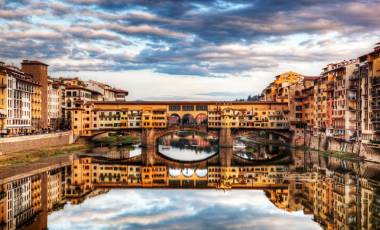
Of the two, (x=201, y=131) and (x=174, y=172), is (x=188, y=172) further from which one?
(x=201, y=131)

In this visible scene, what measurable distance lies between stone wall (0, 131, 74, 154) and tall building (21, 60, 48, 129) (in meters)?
6.36

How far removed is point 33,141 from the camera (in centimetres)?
5944

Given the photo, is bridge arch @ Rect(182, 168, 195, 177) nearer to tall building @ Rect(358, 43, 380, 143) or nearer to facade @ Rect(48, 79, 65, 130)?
tall building @ Rect(358, 43, 380, 143)

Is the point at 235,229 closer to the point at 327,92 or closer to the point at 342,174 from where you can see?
the point at 342,174

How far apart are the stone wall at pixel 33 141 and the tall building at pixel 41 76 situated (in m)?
6.36

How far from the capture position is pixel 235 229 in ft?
89.0

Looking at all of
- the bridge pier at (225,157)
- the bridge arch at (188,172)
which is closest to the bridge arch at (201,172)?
the bridge arch at (188,172)

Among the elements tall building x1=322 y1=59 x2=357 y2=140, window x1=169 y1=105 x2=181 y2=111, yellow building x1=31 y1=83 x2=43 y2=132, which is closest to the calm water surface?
tall building x1=322 y1=59 x2=357 y2=140

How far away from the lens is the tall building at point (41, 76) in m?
77.6

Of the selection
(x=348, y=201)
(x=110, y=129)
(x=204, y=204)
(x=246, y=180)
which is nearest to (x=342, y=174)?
(x=246, y=180)

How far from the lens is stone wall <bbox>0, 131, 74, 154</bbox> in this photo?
168 feet

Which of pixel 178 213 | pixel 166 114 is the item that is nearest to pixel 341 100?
pixel 166 114

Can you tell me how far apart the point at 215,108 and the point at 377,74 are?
35390mm

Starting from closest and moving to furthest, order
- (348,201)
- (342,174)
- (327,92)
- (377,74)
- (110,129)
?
(348,201), (342,174), (377,74), (327,92), (110,129)
